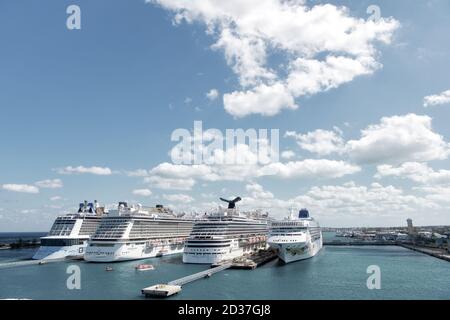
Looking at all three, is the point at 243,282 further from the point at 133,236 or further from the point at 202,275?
the point at 133,236

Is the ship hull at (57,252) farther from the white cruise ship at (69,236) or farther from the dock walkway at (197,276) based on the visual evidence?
the dock walkway at (197,276)

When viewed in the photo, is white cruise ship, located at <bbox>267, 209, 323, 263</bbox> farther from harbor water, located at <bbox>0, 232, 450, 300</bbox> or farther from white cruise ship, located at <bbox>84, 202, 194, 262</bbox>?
white cruise ship, located at <bbox>84, 202, 194, 262</bbox>

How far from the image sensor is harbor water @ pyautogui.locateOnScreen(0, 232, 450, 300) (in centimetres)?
3984

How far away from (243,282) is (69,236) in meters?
51.2

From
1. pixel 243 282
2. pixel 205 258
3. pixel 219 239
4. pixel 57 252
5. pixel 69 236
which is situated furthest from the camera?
pixel 69 236

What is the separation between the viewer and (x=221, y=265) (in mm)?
60344

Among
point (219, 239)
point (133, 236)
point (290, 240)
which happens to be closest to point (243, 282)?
point (219, 239)

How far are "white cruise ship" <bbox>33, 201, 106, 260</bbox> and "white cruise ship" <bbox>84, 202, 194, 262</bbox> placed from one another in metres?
8.66

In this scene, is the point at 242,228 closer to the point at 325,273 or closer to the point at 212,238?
the point at 212,238

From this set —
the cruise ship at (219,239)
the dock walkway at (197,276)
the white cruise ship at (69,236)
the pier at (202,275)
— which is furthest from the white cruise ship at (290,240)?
the white cruise ship at (69,236)

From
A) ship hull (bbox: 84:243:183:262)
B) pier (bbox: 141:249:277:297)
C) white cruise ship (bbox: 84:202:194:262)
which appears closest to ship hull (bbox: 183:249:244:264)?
pier (bbox: 141:249:277:297)

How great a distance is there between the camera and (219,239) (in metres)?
66.8
